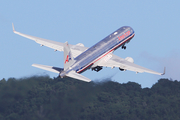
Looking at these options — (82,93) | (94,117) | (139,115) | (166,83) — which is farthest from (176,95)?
(82,93)

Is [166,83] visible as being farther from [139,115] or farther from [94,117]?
[94,117]

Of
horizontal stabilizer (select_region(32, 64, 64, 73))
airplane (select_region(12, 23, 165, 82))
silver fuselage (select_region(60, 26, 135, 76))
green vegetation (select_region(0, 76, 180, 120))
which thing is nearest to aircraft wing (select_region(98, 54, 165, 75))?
airplane (select_region(12, 23, 165, 82))

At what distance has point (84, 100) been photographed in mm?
138625

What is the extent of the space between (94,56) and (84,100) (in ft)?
33.9

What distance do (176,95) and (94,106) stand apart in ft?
108

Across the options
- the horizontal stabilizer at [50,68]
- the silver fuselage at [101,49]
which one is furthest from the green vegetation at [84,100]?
the horizontal stabilizer at [50,68]

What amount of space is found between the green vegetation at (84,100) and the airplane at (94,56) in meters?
6.32

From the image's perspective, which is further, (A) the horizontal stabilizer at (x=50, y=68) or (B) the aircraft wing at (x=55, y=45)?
(B) the aircraft wing at (x=55, y=45)

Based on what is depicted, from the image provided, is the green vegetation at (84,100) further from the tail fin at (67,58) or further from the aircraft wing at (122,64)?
the tail fin at (67,58)

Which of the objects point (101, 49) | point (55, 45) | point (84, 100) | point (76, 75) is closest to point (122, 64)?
point (101, 49)

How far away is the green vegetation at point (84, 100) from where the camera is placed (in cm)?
13850

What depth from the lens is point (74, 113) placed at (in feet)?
456

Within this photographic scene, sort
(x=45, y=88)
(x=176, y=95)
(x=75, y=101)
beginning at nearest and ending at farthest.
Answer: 1. (x=75, y=101)
2. (x=45, y=88)
3. (x=176, y=95)

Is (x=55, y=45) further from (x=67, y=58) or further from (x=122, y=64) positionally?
(x=122, y=64)
